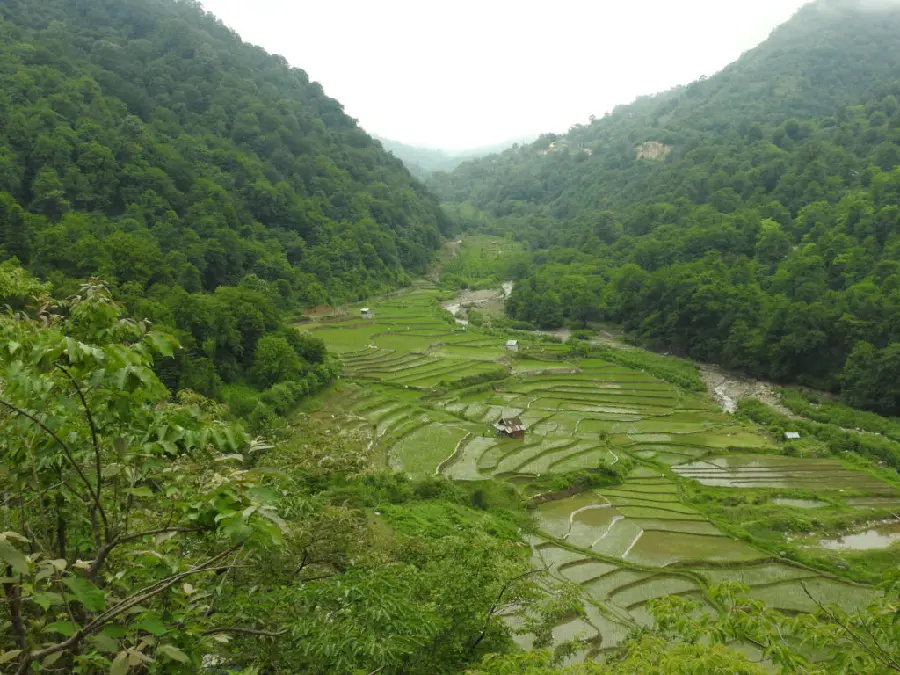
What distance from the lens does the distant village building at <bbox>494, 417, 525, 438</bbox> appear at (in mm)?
24406

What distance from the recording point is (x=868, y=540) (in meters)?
17.5

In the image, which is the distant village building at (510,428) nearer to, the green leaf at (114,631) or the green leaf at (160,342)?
the green leaf at (160,342)

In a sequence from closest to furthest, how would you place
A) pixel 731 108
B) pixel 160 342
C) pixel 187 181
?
pixel 160 342 → pixel 187 181 → pixel 731 108

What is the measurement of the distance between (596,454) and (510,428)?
154 inches

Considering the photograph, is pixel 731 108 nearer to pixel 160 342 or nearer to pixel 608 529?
pixel 608 529

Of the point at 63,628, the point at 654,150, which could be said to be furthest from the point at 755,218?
the point at 63,628

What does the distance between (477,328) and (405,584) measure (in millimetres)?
38596

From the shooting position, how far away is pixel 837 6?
109938mm

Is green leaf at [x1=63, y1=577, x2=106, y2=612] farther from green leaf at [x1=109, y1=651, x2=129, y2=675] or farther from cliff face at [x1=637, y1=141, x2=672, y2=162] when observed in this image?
cliff face at [x1=637, y1=141, x2=672, y2=162]

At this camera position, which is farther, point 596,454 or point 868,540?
point 596,454

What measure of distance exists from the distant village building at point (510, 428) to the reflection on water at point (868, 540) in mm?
11644

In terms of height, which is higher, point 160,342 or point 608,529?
point 160,342

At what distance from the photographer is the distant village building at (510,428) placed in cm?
2441

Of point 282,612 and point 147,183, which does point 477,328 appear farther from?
point 282,612
